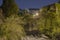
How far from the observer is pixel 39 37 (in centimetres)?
1170

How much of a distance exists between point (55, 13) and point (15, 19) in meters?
4.55

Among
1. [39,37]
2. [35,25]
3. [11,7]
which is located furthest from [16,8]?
[39,37]

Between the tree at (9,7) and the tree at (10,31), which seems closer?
the tree at (10,31)

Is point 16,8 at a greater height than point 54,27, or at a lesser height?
greater

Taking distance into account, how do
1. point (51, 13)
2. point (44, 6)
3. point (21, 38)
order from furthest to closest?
point (44, 6), point (51, 13), point (21, 38)

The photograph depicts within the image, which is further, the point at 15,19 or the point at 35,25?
the point at 35,25

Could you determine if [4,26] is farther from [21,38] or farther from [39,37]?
[39,37]

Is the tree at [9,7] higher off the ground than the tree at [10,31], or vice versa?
the tree at [9,7]

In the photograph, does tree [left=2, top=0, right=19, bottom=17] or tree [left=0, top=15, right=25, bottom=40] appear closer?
tree [left=0, top=15, right=25, bottom=40]

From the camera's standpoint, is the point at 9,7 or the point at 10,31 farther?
the point at 9,7

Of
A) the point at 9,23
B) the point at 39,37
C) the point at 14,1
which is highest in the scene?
the point at 14,1

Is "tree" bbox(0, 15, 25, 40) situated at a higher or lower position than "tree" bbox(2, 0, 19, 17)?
lower

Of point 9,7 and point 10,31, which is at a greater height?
point 9,7

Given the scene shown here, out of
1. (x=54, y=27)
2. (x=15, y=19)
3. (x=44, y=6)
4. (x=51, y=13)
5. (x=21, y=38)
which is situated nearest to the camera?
(x=21, y=38)
